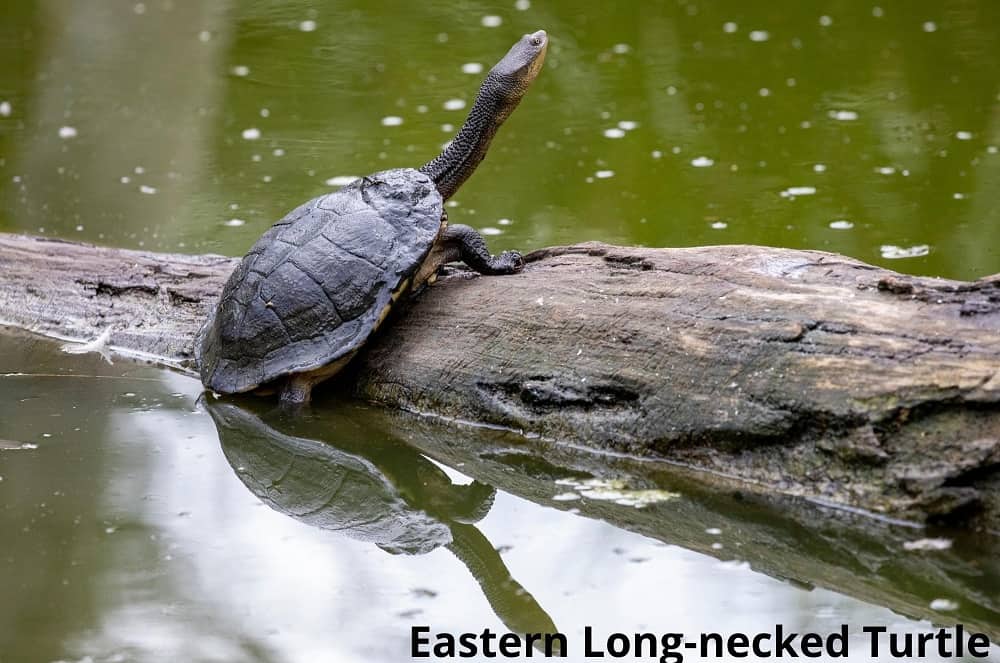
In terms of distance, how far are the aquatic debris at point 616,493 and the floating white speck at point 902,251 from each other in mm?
2918

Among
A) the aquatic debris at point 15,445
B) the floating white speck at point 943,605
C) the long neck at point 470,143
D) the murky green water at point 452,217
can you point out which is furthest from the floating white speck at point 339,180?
the floating white speck at point 943,605

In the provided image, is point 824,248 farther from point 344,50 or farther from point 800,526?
point 344,50

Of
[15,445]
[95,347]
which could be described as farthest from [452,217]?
[15,445]

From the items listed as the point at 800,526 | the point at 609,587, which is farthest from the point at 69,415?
the point at 800,526

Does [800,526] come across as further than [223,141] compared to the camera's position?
No

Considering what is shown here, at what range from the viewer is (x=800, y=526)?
10.4 feet

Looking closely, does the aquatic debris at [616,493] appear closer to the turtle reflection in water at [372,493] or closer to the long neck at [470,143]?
the turtle reflection in water at [372,493]

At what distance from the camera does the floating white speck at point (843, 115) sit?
7875mm

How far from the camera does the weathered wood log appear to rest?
9.93 ft

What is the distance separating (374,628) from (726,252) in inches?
75.7

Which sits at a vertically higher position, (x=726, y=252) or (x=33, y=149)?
(x=726, y=252)

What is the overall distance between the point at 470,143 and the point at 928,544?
2583 mm

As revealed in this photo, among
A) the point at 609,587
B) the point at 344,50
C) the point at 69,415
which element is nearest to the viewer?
the point at 609,587

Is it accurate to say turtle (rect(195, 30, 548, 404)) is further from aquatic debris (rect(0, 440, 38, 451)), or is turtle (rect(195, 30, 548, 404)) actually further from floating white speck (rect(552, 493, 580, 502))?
floating white speck (rect(552, 493, 580, 502))
